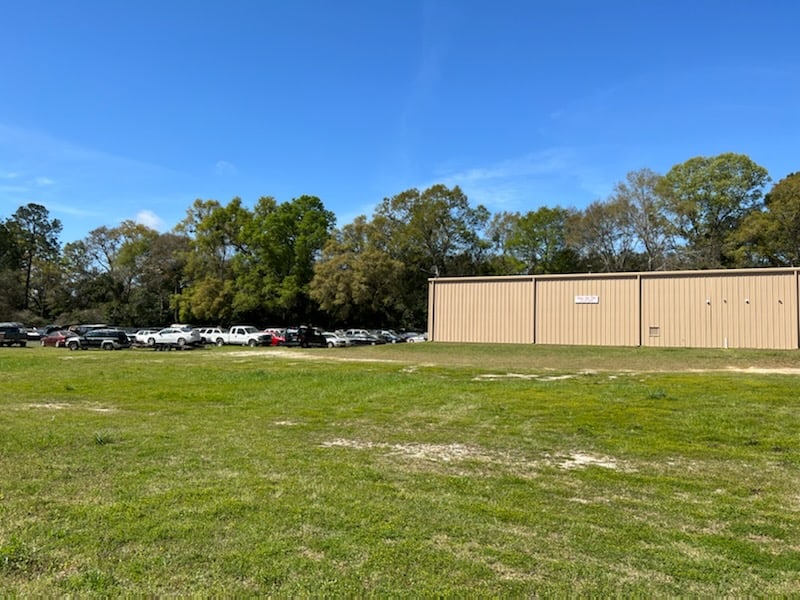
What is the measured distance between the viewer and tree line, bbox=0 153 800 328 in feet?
187

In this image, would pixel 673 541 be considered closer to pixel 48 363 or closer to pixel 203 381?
pixel 203 381

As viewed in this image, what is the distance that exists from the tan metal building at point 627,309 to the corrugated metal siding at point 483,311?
0.07m

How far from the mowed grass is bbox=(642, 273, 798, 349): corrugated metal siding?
26.6 metres

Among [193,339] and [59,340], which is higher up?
[193,339]

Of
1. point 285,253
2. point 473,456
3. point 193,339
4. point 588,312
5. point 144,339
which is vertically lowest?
point 473,456

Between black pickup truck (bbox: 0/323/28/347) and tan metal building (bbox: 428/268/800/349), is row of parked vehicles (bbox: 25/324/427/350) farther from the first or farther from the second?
tan metal building (bbox: 428/268/800/349)

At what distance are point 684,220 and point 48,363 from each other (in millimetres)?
56127

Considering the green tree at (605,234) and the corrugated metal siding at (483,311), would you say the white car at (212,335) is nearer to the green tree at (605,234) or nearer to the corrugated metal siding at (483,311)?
the corrugated metal siding at (483,311)

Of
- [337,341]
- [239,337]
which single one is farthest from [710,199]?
[239,337]

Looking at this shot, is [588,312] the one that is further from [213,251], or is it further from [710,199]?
[213,251]

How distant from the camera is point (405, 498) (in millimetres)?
5379

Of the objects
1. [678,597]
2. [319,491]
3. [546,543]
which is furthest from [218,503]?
[678,597]

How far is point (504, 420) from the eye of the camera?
407 inches

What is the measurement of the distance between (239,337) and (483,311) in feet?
64.8
